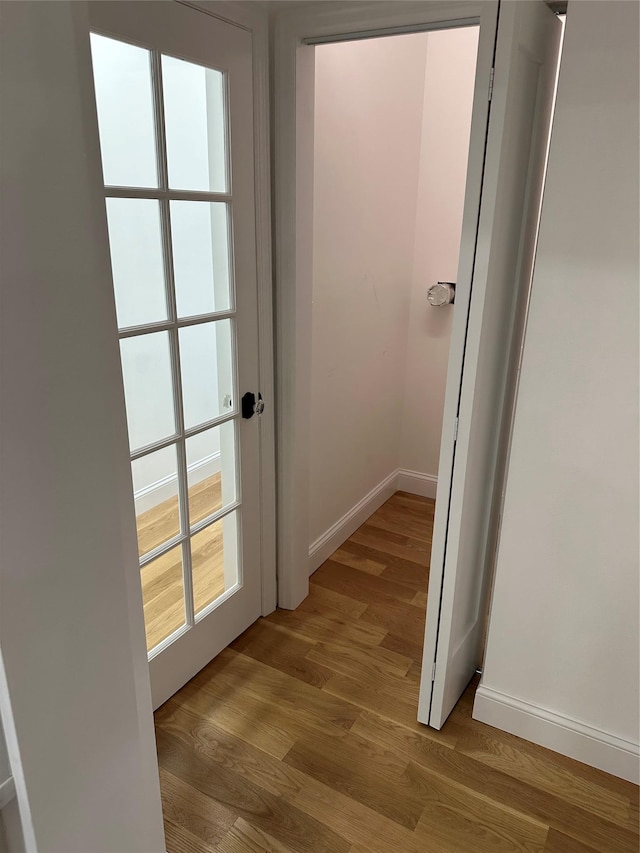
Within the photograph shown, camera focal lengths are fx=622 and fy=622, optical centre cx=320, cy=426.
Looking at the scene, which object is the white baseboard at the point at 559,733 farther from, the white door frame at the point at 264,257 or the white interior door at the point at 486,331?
the white door frame at the point at 264,257

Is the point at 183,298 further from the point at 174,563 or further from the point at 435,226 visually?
the point at 435,226

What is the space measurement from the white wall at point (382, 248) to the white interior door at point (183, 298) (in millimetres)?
525

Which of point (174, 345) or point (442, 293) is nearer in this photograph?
point (174, 345)

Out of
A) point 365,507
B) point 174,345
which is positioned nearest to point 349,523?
point 365,507

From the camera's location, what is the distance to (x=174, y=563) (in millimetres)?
1953

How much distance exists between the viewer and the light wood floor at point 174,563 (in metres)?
1.88

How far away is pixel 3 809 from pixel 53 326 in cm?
85

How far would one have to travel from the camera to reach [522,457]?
172cm

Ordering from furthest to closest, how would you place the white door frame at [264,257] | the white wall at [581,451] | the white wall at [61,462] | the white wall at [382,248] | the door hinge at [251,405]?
the white wall at [382,248] → the door hinge at [251,405] → the white door frame at [264,257] → the white wall at [581,451] → the white wall at [61,462]

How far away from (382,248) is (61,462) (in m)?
2.23

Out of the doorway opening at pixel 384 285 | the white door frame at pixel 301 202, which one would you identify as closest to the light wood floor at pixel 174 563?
the white door frame at pixel 301 202

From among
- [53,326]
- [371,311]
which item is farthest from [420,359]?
[53,326]

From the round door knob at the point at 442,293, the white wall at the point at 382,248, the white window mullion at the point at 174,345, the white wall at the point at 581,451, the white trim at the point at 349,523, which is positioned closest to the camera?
Result: the white wall at the point at 581,451

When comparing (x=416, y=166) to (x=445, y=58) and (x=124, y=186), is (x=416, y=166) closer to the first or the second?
(x=445, y=58)
